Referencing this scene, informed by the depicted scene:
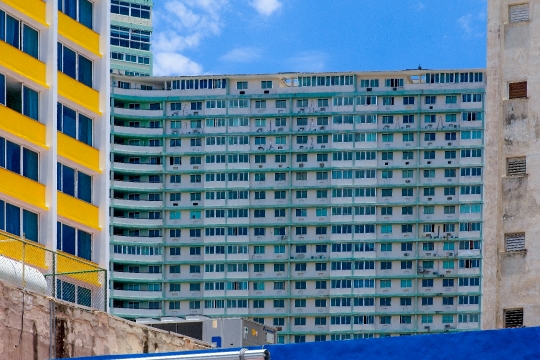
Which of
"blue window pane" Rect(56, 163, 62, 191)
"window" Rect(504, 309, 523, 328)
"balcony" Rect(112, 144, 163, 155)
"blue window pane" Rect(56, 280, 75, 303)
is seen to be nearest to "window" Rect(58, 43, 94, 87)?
"blue window pane" Rect(56, 163, 62, 191)

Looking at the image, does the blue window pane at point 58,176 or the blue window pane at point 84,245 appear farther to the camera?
the blue window pane at point 84,245

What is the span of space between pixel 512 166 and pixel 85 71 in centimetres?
2172

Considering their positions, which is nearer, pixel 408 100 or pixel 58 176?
pixel 58 176

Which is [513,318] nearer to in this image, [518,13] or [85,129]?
[518,13]

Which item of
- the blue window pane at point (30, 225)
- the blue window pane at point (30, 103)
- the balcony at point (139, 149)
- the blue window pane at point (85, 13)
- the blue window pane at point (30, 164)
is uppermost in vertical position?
the balcony at point (139, 149)

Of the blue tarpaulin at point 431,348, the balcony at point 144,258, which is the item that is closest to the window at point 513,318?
the blue tarpaulin at point 431,348

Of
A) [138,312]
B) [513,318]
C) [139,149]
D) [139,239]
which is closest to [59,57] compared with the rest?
[513,318]

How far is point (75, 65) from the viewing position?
66.4 meters

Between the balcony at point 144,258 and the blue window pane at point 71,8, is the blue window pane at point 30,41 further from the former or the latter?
the balcony at point 144,258

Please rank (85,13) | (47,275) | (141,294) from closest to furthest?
(47,275)
(85,13)
(141,294)

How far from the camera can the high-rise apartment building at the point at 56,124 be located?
200ft

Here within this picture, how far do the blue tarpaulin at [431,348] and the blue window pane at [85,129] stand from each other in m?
42.9

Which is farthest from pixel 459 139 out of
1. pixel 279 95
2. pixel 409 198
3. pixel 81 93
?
pixel 81 93

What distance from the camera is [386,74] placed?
19362 centimetres
